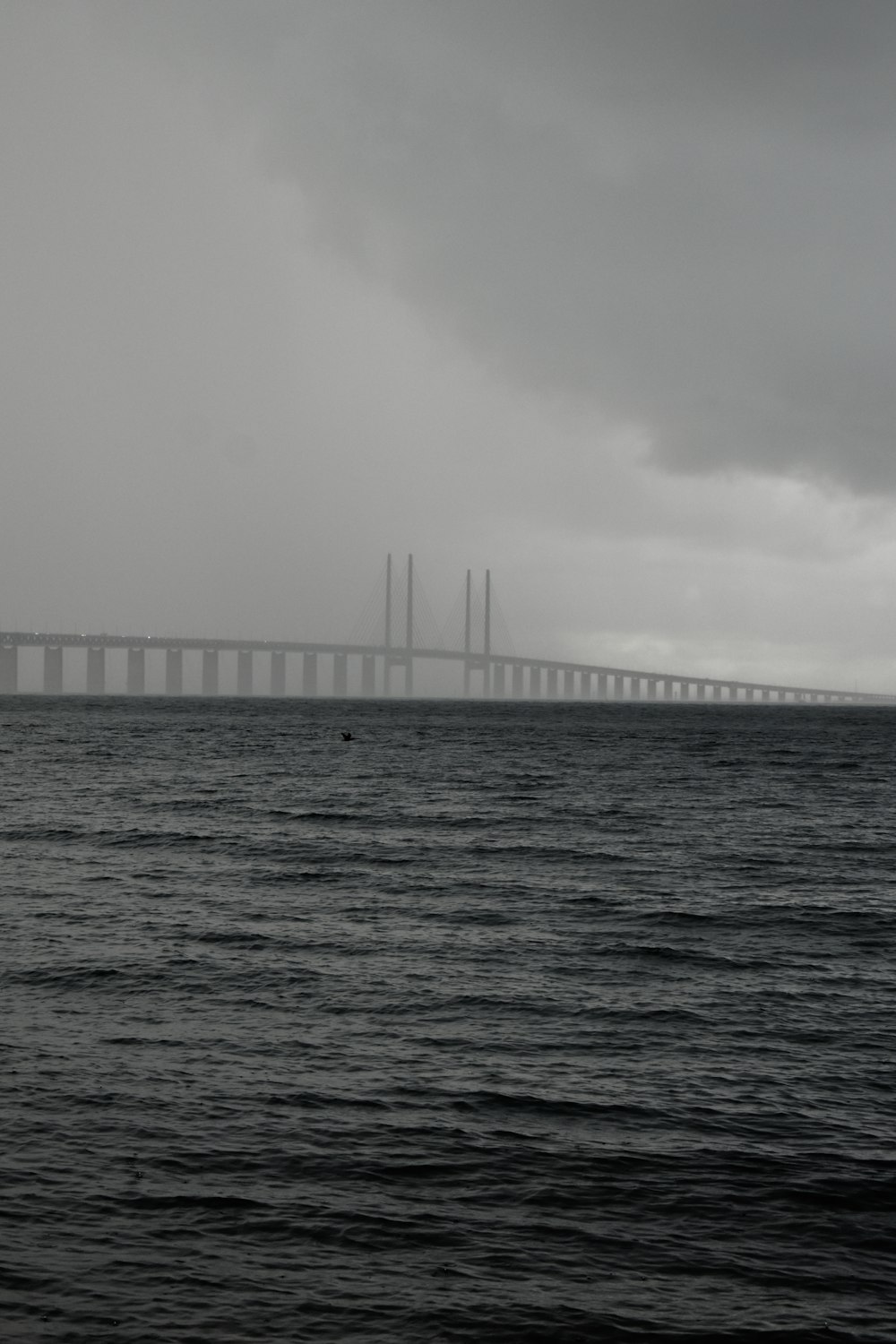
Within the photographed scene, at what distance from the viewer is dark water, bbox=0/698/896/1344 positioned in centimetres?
868

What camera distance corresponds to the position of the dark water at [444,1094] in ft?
28.5

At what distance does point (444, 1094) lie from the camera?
12805 mm

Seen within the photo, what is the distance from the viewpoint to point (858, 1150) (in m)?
11.4

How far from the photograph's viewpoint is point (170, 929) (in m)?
20.9

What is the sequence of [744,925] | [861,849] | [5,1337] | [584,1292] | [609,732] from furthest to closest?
1. [609,732]
2. [861,849]
3. [744,925]
4. [584,1292]
5. [5,1337]

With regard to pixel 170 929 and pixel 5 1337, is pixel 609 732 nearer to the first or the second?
pixel 170 929

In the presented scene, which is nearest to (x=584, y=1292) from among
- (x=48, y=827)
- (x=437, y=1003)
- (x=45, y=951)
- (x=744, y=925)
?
(x=437, y=1003)

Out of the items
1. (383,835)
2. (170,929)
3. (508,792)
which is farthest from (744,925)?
(508,792)

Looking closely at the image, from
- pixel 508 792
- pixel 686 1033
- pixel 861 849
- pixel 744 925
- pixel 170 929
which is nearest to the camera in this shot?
pixel 686 1033

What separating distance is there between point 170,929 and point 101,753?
5241 cm

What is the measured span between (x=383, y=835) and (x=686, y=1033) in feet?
65.7

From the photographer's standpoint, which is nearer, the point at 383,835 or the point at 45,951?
the point at 45,951

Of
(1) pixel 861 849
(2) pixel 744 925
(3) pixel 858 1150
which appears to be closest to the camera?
(3) pixel 858 1150

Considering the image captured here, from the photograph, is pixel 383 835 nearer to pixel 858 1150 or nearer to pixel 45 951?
pixel 45 951
